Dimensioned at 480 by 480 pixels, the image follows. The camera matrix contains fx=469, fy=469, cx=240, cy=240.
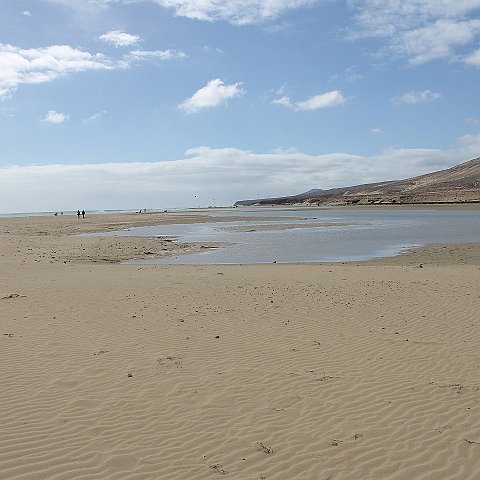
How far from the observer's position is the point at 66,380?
285 inches

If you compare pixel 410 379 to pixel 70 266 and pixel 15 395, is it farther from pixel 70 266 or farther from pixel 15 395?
pixel 70 266

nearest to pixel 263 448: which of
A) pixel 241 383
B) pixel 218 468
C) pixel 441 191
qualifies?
pixel 218 468

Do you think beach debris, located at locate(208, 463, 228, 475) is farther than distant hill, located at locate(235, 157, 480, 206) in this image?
No

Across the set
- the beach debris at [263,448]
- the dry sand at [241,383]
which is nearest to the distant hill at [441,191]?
the dry sand at [241,383]

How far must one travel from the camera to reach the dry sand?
5.02m

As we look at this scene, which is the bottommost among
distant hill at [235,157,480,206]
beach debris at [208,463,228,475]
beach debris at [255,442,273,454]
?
beach debris at [255,442,273,454]

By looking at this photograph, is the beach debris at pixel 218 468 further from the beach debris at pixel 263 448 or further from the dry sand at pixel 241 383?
the beach debris at pixel 263 448

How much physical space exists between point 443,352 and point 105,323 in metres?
7.14

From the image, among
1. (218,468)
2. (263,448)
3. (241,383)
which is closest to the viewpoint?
(218,468)

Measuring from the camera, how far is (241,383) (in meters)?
7.18

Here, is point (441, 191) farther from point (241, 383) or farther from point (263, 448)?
point (263, 448)

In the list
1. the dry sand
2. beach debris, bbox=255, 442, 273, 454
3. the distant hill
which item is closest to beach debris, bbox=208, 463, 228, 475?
the dry sand

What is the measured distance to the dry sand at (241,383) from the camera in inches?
198

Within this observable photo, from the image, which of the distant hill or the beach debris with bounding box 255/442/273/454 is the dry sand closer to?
the beach debris with bounding box 255/442/273/454
